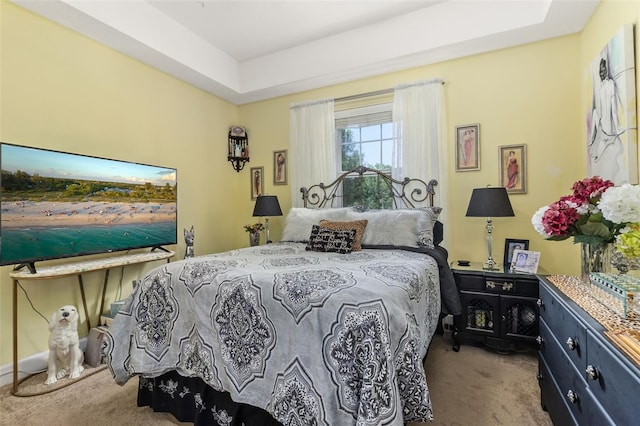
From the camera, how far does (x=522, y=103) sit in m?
2.82

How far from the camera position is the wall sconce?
13.7 feet

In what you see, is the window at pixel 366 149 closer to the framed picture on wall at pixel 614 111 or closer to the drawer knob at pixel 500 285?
the drawer knob at pixel 500 285

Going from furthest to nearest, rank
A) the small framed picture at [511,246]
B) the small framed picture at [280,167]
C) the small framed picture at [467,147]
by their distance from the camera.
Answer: the small framed picture at [280,167], the small framed picture at [467,147], the small framed picture at [511,246]

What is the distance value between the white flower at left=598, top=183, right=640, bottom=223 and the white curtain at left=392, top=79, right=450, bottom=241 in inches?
72.1

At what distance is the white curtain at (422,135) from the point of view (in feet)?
10.1

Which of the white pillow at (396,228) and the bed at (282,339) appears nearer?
the bed at (282,339)

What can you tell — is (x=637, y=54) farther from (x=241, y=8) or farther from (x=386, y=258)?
(x=241, y=8)

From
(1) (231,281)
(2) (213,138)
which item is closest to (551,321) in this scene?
(1) (231,281)

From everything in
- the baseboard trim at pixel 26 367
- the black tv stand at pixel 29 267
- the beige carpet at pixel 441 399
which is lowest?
the beige carpet at pixel 441 399

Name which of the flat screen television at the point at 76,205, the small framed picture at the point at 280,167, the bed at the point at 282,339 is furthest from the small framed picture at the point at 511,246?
the flat screen television at the point at 76,205

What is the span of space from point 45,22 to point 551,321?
3915mm

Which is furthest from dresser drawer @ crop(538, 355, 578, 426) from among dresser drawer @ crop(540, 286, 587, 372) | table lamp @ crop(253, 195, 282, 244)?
table lamp @ crop(253, 195, 282, 244)

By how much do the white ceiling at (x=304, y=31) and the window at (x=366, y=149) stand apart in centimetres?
44

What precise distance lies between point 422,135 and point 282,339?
258 centimetres
